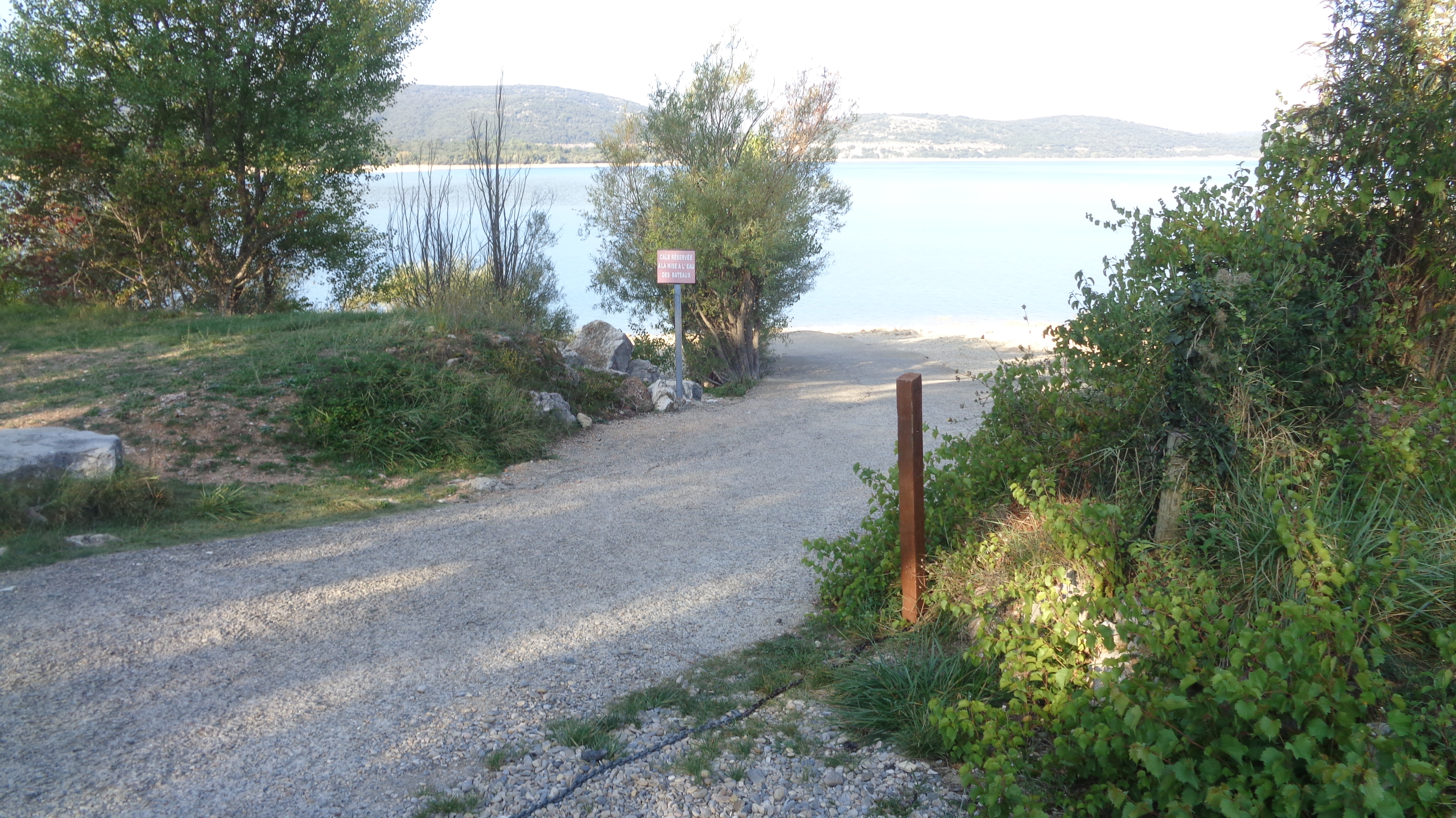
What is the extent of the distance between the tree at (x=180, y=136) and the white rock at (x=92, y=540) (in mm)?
8659

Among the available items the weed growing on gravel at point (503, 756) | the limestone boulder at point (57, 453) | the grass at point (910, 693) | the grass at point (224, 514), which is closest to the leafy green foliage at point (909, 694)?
the grass at point (910, 693)

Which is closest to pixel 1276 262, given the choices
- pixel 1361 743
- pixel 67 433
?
pixel 1361 743

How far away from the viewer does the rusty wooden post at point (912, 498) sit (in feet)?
13.5

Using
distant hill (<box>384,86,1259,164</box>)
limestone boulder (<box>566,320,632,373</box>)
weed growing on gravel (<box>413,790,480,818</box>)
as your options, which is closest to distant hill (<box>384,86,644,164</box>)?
distant hill (<box>384,86,1259,164</box>)

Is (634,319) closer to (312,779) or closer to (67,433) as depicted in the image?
(67,433)

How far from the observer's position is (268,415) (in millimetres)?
7910

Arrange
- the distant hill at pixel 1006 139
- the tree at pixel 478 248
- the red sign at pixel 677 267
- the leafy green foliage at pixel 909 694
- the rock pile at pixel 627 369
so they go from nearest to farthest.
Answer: the leafy green foliage at pixel 909 694 < the rock pile at pixel 627 369 < the red sign at pixel 677 267 < the tree at pixel 478 248 < the distant hill at pixel 1006 139

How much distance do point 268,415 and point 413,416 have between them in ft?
3.95

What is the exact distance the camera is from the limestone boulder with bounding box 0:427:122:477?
589 cm

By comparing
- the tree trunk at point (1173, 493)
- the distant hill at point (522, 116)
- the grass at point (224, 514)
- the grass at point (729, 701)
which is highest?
the distant hill at point (522, 116)

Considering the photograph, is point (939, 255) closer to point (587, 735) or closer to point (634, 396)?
point (634, 396)

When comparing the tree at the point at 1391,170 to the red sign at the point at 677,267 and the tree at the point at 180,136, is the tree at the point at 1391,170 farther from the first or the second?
the tree at the point at 180,136

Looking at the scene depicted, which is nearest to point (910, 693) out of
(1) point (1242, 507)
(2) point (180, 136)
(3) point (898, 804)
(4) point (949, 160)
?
(3) point (898, 804)

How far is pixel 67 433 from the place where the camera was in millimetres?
6359
